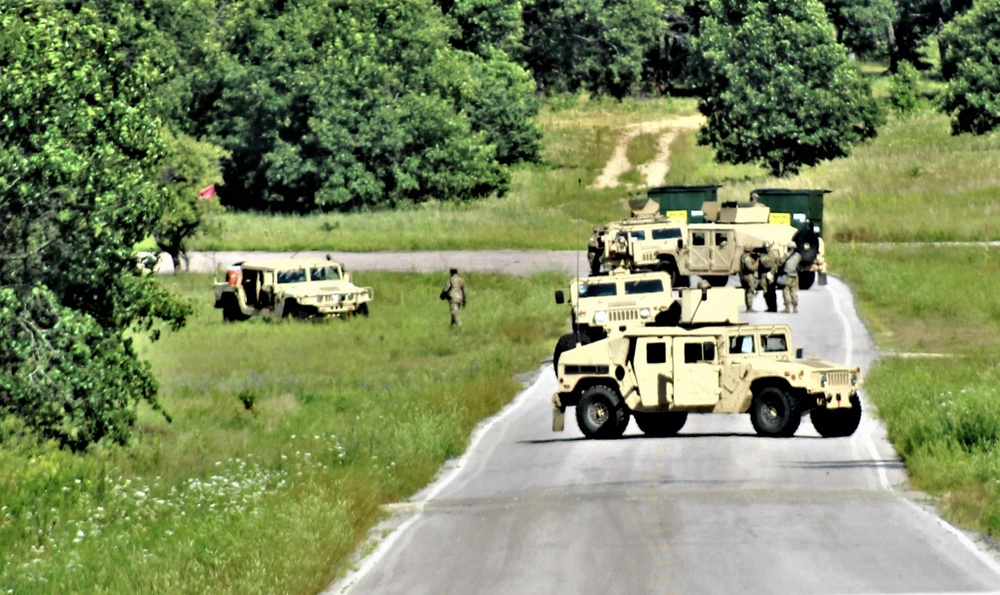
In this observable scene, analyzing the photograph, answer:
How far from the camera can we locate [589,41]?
12312cm

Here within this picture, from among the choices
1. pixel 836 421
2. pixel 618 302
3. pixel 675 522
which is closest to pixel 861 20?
pixel 618 302

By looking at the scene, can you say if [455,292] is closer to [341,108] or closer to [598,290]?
[598,290]

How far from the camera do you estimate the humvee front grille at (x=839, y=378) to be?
2470 centimetres

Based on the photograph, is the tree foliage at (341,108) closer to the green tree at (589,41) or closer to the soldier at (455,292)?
the green tree at (589,41)

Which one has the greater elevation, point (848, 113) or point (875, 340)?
point (848, 113)

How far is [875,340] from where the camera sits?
4119 centimetres

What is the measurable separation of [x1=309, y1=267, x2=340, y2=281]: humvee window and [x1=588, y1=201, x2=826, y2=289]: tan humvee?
→ 8.03 m

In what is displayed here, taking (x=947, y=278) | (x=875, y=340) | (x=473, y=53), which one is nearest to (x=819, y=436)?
(x=875, y=340)

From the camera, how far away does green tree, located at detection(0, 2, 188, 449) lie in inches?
992

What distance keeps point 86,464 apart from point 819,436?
11626 millimetres

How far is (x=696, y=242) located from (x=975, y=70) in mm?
53716

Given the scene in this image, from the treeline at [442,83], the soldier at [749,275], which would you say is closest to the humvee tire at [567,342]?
the soldier at [749,275]

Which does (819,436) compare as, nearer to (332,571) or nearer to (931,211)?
(332,571)

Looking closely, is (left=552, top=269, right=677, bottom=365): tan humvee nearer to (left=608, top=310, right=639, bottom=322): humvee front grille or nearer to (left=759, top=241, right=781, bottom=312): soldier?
(left=608, top=310, right=639, bottom=322): humvee front grille
